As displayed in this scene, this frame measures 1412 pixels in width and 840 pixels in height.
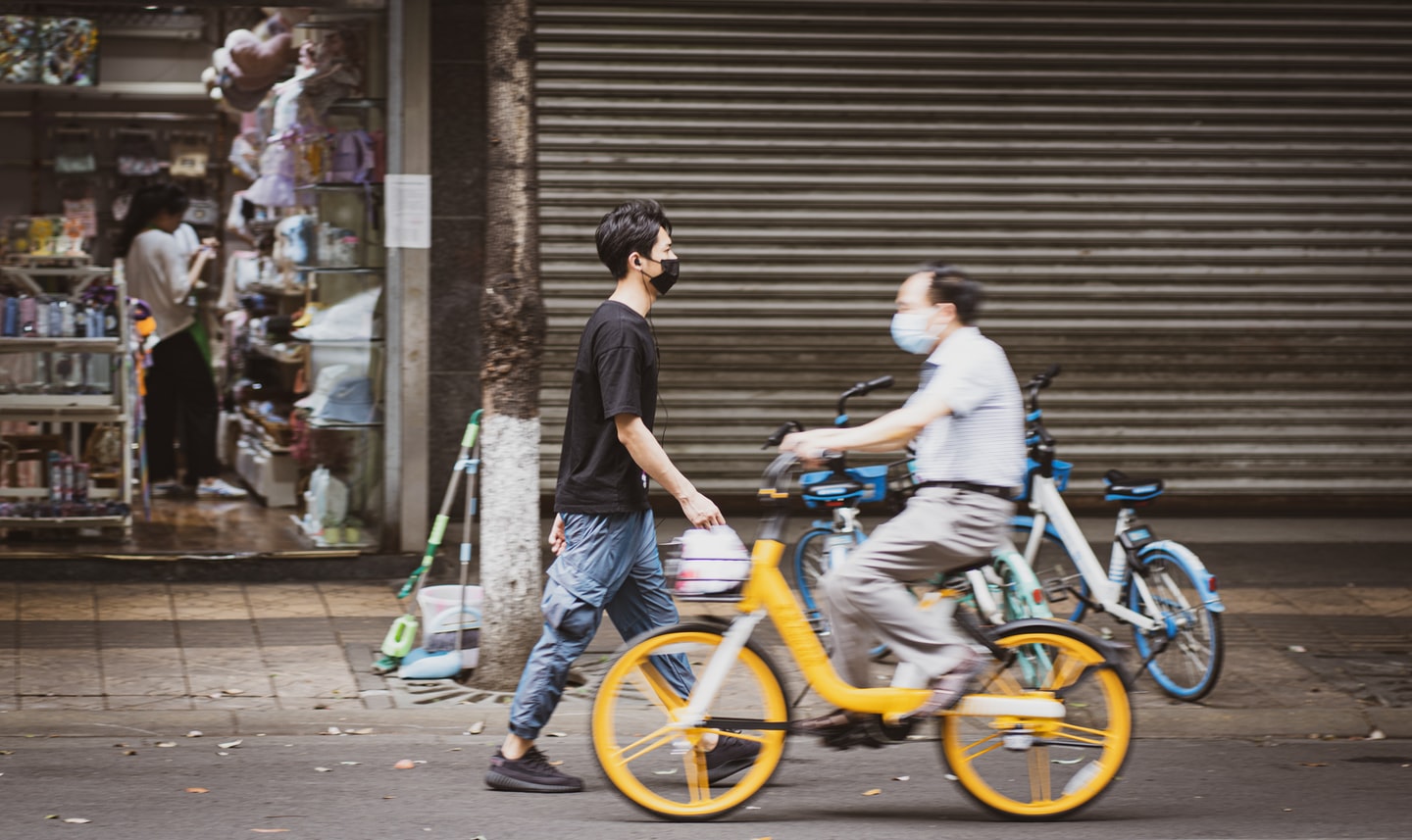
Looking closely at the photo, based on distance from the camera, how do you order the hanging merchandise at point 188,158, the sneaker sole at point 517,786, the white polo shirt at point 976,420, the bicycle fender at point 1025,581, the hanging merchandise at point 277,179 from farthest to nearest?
the hanging merchandise at point 188,158 < the hanging merchandise at point 277,179 < the bicycle fender at point 1025,581 < the sneaker sole at point 517,786 < the white polo shirt at point 976,420

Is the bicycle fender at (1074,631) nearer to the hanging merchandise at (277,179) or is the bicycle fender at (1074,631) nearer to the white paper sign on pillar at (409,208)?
the white paper sign on pillar at (409,208)

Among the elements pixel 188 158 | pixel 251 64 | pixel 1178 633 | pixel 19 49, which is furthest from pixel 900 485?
pixel 188 158

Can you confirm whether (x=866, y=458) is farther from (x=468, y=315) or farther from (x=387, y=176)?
(x=387, y=176)

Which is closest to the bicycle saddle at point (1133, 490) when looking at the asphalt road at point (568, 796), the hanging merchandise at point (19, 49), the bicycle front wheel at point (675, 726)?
the asphalt road at point (568, 796)

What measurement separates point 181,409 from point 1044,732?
25.8 ft

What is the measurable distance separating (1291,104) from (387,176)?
5.93 metres

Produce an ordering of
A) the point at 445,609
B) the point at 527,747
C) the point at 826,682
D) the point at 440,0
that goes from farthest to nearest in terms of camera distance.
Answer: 1. the point at 440,0
2. the point at 445,609
3. the point at 527,747
4. the point at 826,682

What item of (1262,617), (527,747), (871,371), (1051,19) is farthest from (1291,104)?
(527,747)

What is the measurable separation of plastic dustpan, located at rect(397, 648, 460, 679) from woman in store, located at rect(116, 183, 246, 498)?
468 centimetres

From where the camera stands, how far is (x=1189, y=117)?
424 inches

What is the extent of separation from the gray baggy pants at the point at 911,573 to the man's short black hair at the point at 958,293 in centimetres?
57

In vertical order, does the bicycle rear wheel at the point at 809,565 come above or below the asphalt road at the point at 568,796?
above

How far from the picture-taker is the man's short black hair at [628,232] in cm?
536

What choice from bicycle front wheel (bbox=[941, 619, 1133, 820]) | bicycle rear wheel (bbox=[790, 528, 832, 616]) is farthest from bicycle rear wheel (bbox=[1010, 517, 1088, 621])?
bicycle front wheel (bbox=[941, 619, 1133, 820])
